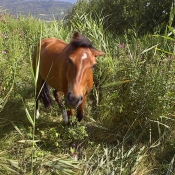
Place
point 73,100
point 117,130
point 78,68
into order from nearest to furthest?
point 73,100 < point 78,68 < point 117,130

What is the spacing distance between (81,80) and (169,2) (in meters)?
6.31

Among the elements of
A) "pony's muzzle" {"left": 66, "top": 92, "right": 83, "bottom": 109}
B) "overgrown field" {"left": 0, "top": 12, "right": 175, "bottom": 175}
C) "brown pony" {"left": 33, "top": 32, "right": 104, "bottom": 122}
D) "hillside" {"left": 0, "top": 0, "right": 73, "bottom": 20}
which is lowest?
"overgrown field" {"left": 0, "top": 12, "right": 175, "bottom": 175}

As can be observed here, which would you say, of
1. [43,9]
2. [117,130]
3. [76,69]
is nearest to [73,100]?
[76,69]

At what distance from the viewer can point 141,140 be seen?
308 centimetres

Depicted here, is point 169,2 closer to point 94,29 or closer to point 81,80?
point 94,29

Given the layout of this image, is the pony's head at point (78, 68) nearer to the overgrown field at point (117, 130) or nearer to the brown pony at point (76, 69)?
the brown pony at point (76, 69)

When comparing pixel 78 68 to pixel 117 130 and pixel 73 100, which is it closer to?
pixel 73 100

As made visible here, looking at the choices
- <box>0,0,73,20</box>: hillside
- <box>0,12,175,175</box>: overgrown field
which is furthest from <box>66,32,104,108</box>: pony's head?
<box>0,0,73,20</box>: hillside

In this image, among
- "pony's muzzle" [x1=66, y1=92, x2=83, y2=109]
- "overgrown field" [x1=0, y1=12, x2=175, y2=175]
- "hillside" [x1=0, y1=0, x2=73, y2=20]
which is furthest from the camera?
"hillside" [x1=0, y1=0, x2=73, y2=20]

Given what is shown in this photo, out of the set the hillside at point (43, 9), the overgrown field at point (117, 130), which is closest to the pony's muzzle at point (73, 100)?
the overgrown field at point (117, 130)

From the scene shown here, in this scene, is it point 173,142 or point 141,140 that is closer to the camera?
point 173,142

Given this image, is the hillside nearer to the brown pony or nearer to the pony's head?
the brown pony

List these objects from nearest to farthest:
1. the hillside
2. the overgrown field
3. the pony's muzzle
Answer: the pony's muzzle
the overgrown field
the hillside

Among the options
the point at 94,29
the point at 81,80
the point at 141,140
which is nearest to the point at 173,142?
the point at 141,140
